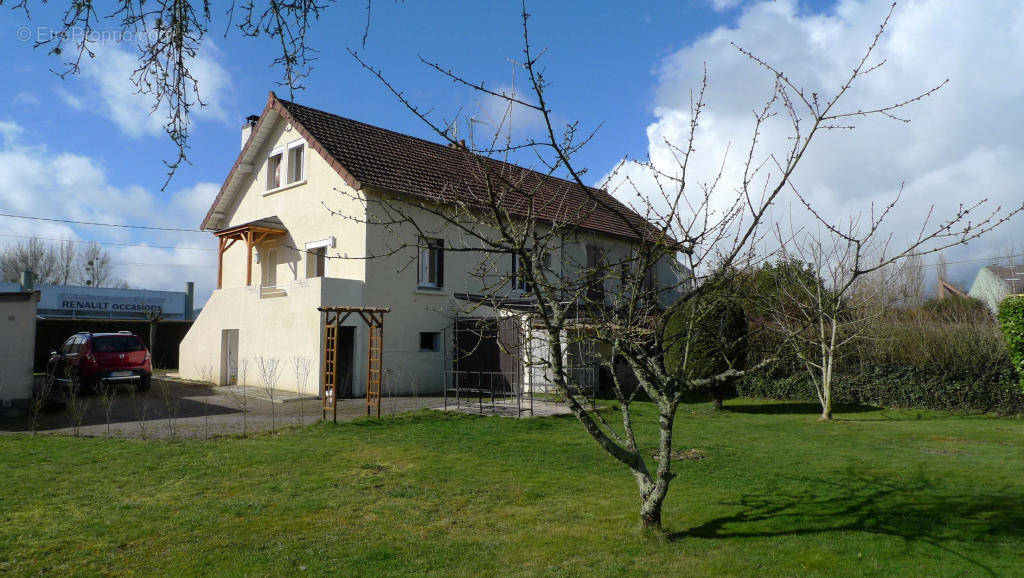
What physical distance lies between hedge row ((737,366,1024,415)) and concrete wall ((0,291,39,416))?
1712cm

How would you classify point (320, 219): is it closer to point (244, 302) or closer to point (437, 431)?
point (244, 302)

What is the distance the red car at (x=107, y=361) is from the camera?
18.0 metres

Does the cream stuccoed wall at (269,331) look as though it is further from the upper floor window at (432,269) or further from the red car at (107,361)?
the red car at (107,361)

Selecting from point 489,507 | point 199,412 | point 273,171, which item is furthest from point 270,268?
point 489,507

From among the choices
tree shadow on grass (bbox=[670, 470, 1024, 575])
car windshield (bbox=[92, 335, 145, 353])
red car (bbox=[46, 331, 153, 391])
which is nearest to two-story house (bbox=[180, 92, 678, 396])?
red car (bbox=[46, 331, 153, 391])

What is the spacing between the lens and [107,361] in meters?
18.2

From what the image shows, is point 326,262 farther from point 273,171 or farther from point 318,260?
point 273,171

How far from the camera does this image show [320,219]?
2044 centimetres

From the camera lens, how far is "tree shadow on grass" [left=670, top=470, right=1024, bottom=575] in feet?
19.4

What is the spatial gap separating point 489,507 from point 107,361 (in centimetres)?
1572

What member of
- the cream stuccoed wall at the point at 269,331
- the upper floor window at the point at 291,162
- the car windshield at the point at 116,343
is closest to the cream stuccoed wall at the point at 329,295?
the cream stuccoed wall at the point at 269,331

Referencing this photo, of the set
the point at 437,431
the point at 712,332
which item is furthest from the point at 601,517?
the point at 712,332

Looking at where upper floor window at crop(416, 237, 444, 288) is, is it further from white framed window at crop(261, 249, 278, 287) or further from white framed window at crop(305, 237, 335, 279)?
white framed window at crop(261, 249, 278, 287)

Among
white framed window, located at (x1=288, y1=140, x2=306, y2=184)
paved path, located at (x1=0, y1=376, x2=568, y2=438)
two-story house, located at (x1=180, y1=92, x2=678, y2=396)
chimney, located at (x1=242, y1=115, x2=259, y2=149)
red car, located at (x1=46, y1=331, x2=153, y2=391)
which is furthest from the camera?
chimney, located at (x1=242, y1=115, x2=259, y2=149)
